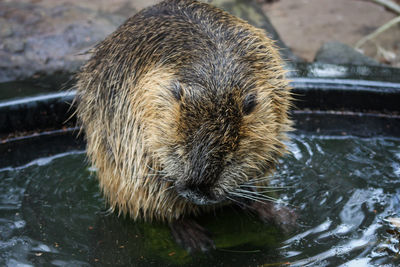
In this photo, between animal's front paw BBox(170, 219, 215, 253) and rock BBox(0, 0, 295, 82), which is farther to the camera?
rock BBox(0, 0, 295, 82)

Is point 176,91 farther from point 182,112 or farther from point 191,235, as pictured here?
point 191,235

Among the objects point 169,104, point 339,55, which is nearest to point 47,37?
point 339,55

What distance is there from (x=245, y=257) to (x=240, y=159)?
21.0 inches

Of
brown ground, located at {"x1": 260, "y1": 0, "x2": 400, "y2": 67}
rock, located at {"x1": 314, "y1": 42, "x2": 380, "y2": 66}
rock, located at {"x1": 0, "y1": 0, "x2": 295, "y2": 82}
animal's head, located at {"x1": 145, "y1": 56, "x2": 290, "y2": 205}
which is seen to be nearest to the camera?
animal's head, located at {"x1": 145, "y1": 56, "x2": 290, "y2": 205}

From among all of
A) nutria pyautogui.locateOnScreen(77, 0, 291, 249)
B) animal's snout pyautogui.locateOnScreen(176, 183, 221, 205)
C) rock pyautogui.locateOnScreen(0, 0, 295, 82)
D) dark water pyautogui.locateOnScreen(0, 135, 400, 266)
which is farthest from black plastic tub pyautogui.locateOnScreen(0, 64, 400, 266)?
rock pyautogui.locateOnScreen(0, 0, 295, 82)

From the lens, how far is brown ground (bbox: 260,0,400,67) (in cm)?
643

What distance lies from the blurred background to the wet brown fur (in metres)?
1.06

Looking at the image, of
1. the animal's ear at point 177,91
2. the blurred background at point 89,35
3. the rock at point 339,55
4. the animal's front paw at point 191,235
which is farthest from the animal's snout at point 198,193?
the rock at point 339,55

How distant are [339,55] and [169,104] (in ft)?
9.88

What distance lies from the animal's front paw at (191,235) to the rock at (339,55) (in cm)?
263

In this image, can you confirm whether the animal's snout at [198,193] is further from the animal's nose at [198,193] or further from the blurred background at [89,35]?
the blurred background at [89,35]

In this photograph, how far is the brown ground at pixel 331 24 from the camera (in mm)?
6434

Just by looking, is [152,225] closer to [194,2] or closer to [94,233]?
[94,233]

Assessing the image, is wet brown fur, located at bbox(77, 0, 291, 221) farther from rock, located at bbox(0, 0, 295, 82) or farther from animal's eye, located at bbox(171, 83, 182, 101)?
rock, located at bbox(0, 0, 295, 82)
